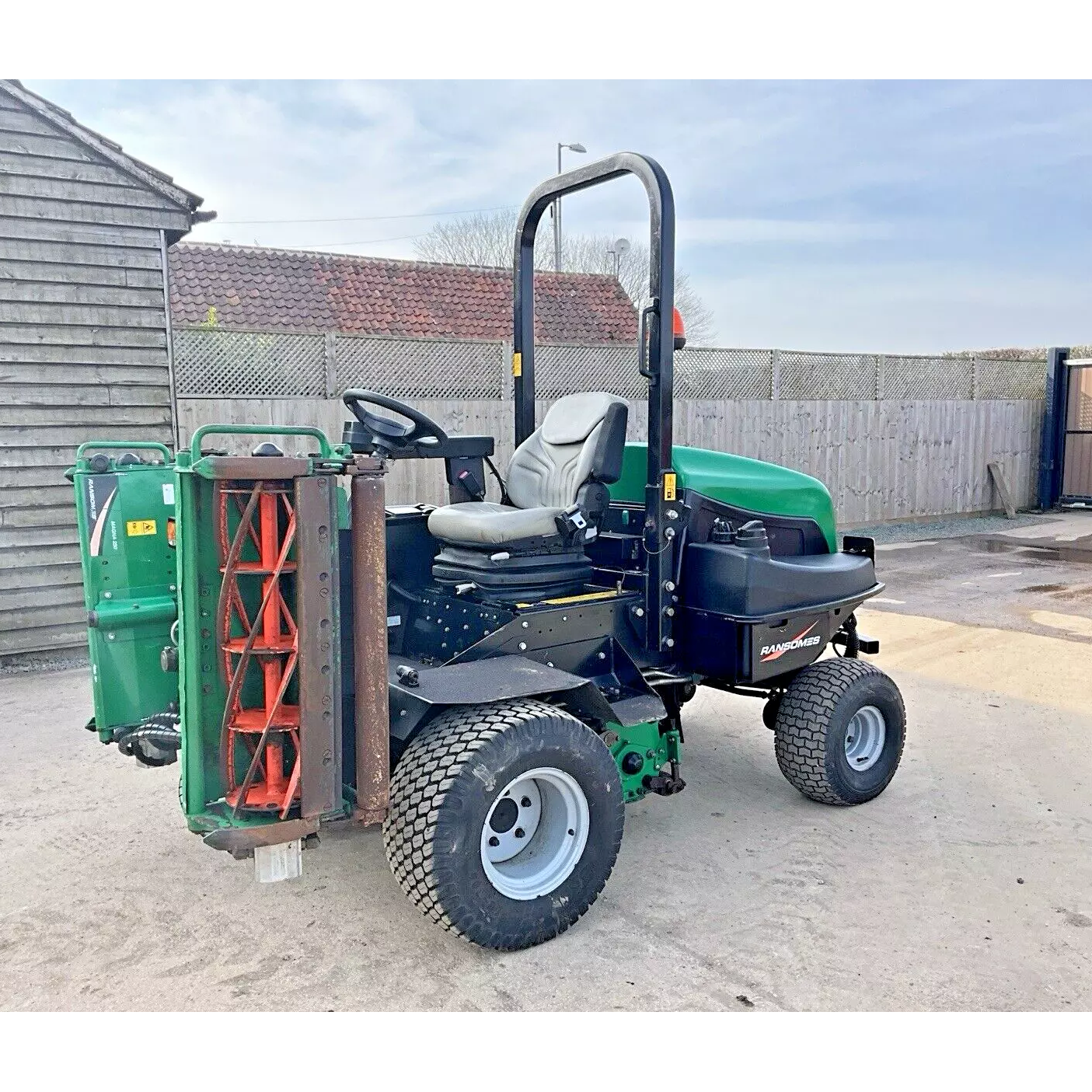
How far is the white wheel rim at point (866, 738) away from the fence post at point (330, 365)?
5.81m

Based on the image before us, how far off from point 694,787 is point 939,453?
1102 centimetres

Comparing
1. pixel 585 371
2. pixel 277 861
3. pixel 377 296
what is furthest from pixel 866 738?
pixel 377 296

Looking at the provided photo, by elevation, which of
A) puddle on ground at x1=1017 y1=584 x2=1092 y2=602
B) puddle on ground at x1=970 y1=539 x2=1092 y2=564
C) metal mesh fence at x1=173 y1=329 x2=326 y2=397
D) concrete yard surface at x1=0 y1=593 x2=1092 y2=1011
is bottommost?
concrete yard surface at x1=0 y1=593 x2=1092 y2=1011

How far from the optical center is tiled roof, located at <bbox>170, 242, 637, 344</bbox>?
50.6ft

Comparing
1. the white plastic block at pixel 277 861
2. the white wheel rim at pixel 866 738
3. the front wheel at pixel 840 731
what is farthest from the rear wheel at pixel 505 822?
the white wheel rim at pixel 866 738

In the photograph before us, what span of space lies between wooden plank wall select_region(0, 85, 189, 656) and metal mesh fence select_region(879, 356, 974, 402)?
30.9ft

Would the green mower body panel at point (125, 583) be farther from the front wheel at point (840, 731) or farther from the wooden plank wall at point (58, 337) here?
the wooden plank wall at point (58, 337)

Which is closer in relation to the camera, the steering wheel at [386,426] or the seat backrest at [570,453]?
the seat backrest at [570,453]

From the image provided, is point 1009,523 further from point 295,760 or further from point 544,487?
point 295,760

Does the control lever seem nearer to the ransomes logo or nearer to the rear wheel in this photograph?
the ransomes logo

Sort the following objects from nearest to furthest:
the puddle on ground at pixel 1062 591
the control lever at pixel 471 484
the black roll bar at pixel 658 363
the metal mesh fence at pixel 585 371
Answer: the black roll bar at pixel 658 363 → the control lever at pixel 471 484 → the puddle on ground at pixel 1062 591 → the metal mesh fence at pixel 585 371

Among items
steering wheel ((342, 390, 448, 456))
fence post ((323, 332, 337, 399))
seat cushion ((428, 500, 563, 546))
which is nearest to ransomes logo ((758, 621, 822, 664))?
seat cushion ((428, 500, 563, 546))

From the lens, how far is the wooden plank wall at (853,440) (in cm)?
912

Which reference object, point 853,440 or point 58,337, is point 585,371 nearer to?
point 853,440
